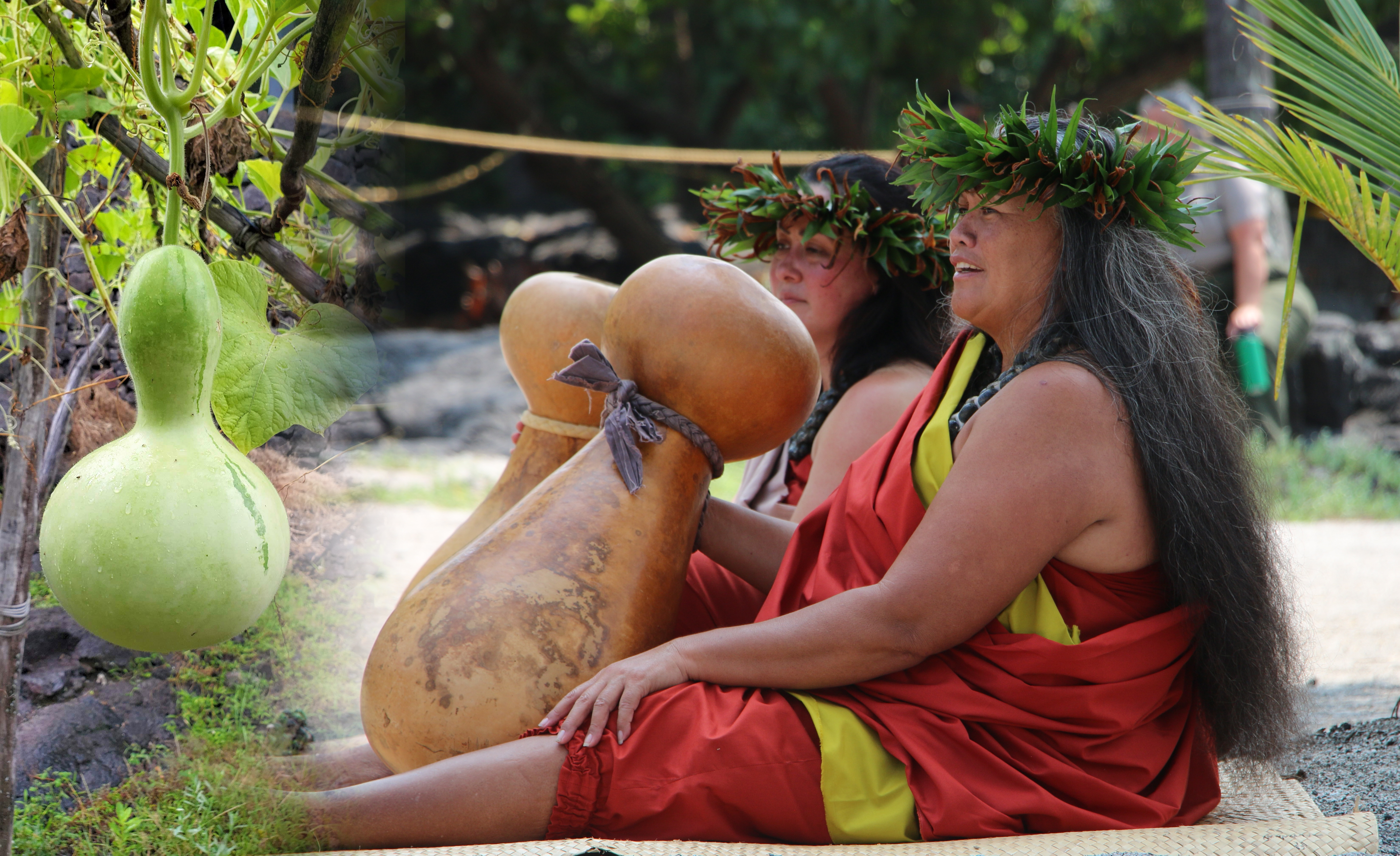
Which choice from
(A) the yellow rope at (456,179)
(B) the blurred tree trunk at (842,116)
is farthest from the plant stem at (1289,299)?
(B) the blurred tree trunk at (842,116)

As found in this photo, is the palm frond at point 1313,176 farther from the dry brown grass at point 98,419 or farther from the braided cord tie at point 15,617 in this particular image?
the dry brown grass at point 98,419

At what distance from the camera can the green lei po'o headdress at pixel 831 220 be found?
105 inches

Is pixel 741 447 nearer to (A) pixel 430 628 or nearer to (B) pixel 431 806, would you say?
(A) pixel 430 628

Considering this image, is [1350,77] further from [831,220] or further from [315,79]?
[315,79]

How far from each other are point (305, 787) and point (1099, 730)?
1300 millimetres

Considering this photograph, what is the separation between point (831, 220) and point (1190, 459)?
3.60ft

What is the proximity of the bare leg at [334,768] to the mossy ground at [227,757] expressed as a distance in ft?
0.12

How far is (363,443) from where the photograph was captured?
1.59 metres

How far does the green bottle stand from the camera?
19.2 ft

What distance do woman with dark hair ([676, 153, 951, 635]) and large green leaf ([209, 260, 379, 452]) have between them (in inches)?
58.5

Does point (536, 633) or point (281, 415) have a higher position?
point (281, 415)

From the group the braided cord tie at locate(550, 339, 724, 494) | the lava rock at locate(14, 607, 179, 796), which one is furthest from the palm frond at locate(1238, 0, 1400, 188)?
the lava rock at locate(14, 607, 179, 796)

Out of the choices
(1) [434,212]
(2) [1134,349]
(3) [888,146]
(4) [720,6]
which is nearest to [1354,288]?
(3) [888,146]

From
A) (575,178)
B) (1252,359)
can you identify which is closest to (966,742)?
(1252,359)
